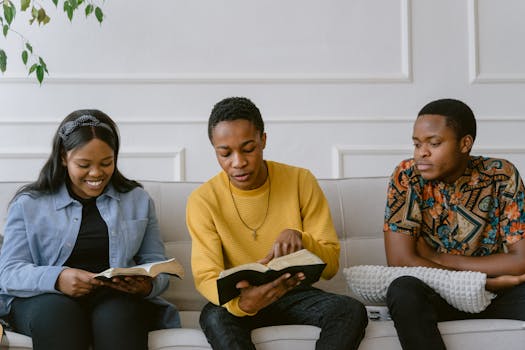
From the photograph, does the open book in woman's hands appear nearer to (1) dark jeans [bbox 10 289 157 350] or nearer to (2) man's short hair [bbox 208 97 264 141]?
(1) dark jeans [bbox 10 289 157 350]

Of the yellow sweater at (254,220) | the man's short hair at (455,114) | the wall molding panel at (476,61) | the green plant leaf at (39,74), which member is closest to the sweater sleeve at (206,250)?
the yellow sweater at (254,220)

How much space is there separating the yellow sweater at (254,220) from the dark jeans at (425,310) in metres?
0.24

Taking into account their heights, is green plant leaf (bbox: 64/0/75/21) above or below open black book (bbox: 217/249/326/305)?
above

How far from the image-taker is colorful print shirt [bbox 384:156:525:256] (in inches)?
84.0

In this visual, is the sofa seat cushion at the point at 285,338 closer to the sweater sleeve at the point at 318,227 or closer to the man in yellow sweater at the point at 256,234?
the man in yellow sweater at the point at 256,234

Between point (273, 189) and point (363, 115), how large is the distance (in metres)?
1.43

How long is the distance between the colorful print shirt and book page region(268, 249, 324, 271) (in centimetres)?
45

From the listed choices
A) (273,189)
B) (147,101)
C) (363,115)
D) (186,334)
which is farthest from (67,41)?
(186,334)

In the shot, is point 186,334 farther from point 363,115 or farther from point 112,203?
point 363,115

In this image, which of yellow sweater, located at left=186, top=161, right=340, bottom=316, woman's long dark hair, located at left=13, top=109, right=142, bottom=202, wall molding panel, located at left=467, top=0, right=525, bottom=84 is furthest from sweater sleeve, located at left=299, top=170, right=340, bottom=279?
wall molding panel, located at left=467, top=0, right=525, bottom=84

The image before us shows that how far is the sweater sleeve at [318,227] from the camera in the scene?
2.02 m

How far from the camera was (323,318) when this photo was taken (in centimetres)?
187

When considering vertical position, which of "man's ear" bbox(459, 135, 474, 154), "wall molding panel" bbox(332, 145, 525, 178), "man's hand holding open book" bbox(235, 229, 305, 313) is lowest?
"man's hand holding open book" bbox(235, 229, 305, 313)

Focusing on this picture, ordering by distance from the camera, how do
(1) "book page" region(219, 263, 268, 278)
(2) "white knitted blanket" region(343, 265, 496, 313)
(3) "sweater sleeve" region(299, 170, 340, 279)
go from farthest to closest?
→ (3) "sweater sleeve" region(299, 170, 340, 279), (2) "white knitted blanket" region(343, 265, 496, 313), (1) "book page" region(219, 263, 268, 278)
